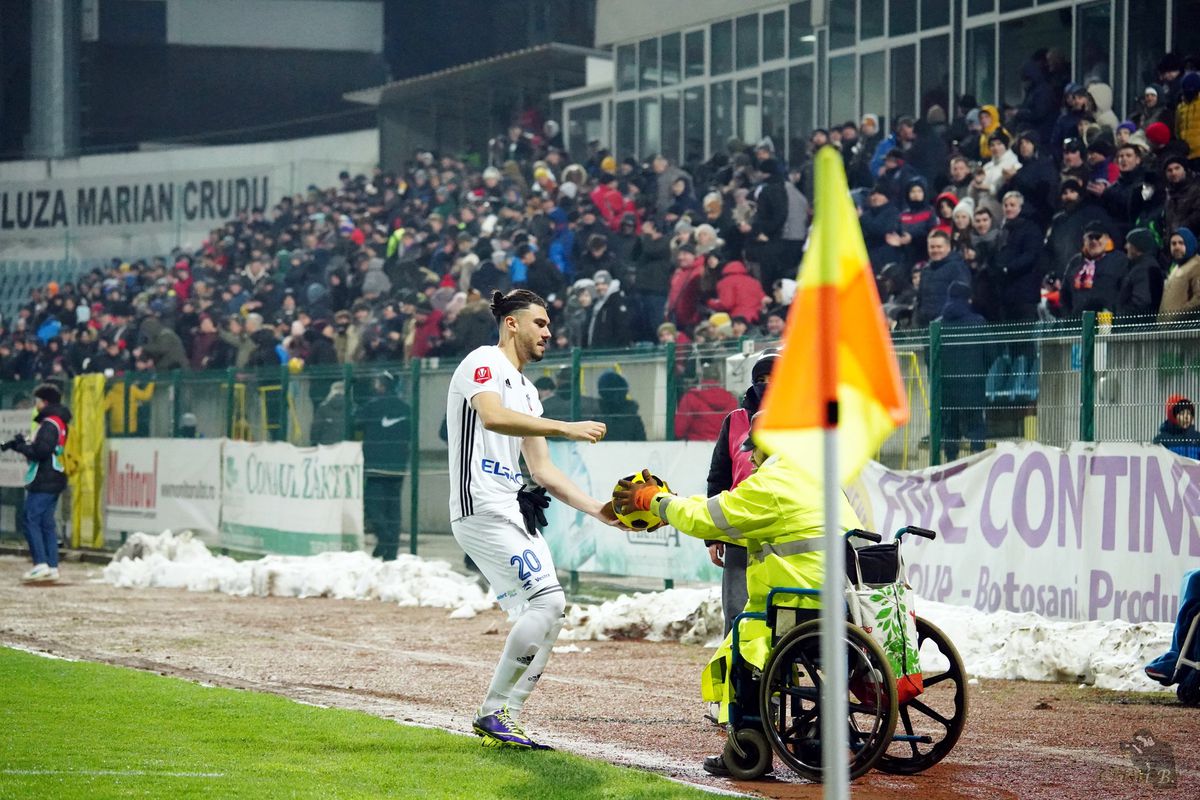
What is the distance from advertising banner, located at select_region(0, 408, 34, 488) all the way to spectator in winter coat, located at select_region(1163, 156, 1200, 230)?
16.8 m

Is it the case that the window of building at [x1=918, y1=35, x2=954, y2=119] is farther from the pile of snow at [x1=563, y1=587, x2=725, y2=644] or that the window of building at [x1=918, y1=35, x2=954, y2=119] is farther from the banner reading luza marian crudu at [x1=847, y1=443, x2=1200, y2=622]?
the pile of snow at [x1=563, y1=587, x2=725, y2=644]

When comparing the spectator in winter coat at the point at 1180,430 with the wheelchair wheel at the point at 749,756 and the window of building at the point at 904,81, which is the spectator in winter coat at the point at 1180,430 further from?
the window of building at the point at 904,81

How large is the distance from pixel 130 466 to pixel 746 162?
9815 millimetres

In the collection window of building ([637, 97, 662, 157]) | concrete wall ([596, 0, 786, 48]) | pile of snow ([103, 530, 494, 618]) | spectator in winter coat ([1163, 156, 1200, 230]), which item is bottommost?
pile of snow ([103, 530, 494, 618])

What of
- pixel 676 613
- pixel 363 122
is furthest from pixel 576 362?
pixel 363 122

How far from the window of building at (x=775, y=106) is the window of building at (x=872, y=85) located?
5.47 feet

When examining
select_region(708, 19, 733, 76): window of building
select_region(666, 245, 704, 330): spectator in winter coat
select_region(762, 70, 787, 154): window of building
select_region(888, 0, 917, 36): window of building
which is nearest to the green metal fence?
select_region(666, 245, 704, 330): spectator in winter coat

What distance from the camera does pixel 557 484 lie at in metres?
7.88

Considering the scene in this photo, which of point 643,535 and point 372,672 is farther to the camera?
point 643,535

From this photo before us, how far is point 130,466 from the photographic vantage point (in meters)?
23.4

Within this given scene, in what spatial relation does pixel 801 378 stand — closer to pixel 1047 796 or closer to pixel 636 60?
pixel 1047 796

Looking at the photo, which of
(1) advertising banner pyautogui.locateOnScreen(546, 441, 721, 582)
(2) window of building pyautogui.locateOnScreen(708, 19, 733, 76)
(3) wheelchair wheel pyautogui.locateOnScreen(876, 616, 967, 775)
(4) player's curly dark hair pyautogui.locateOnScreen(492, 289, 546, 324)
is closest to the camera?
(3) wheelchair wheel pyautogui.locateOnScreen(876, 616, 967, 775)

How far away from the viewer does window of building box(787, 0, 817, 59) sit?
26.6 m

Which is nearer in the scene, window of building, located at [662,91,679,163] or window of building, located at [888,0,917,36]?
window of building, located at [888,0,917,36]
